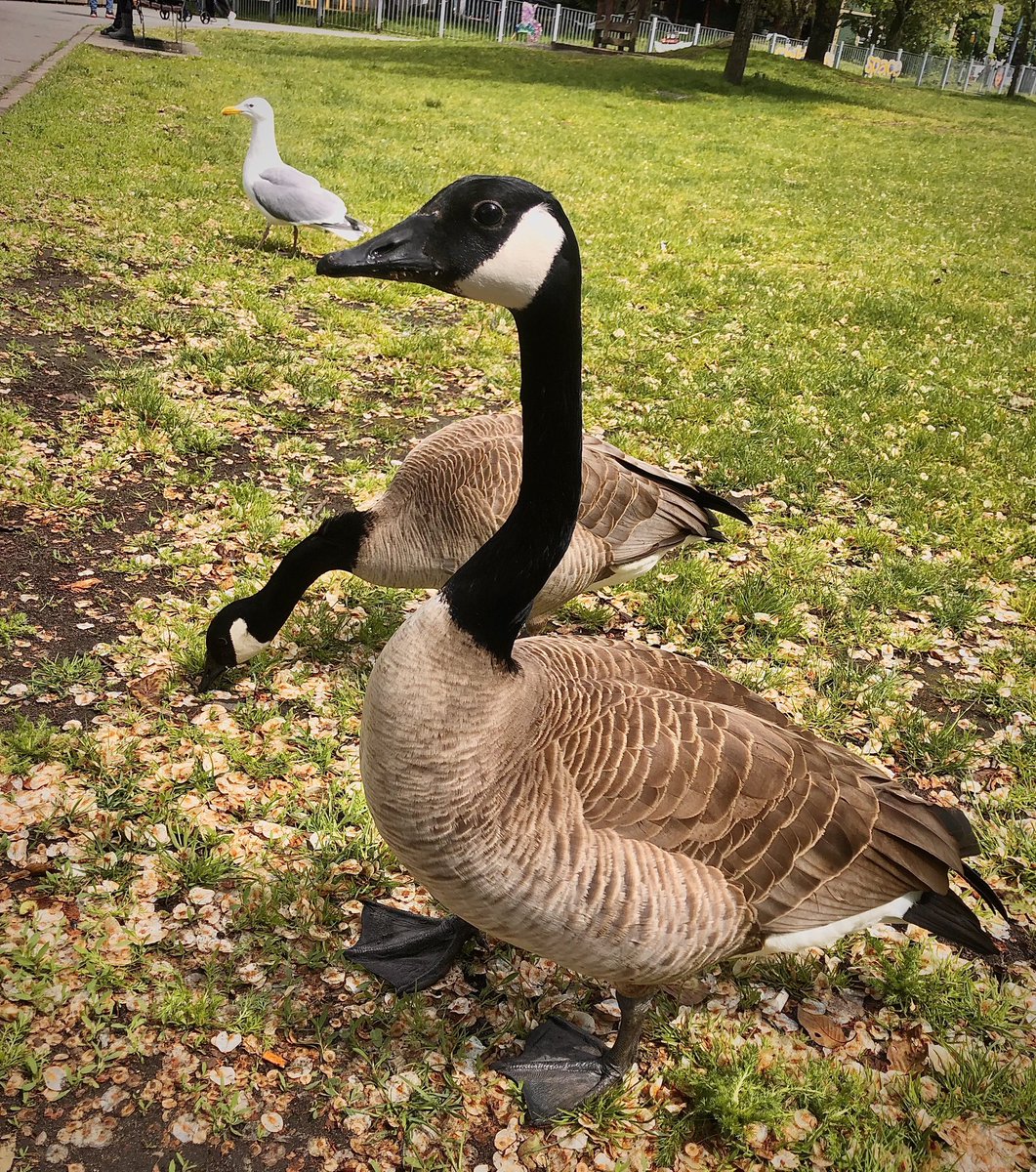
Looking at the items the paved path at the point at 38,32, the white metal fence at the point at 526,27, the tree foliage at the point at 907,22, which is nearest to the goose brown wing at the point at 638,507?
the paved path at the point at 38,32

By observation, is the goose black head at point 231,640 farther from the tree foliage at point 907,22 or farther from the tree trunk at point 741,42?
the tree foliage at point 907,22

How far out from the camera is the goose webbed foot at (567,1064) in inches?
110

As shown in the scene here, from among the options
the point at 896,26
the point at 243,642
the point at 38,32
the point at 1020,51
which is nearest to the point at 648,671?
the point at 243,642

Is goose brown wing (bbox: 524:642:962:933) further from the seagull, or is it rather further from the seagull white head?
the seagull white head

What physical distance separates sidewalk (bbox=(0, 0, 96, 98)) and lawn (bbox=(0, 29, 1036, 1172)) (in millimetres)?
6885

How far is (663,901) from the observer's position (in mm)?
2424

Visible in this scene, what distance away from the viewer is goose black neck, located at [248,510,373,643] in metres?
4.02

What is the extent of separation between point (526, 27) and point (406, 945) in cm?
4702

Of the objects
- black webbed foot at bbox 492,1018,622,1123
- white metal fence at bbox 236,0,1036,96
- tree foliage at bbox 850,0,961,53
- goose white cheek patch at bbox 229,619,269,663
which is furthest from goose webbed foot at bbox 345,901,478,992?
tree foliage at bbox 850,0,961,53

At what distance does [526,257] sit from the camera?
202cm

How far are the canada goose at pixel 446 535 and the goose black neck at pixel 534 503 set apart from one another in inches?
59.0

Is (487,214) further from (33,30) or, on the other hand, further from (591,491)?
(33,30)

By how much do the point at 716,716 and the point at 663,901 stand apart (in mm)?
633

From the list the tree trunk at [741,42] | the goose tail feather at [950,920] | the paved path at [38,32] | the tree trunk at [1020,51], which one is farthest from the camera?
the tree trunk at [1020,51]
